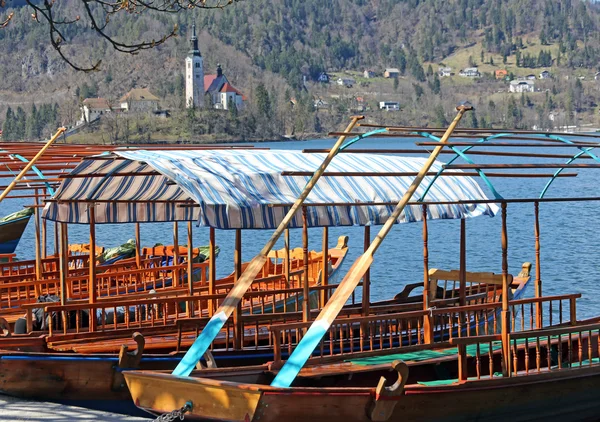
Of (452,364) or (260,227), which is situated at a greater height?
(260,227)

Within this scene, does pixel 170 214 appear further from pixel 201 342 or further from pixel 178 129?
pixel 178 129

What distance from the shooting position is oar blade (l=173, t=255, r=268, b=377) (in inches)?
392

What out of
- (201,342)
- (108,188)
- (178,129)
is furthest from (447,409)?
(178,129)

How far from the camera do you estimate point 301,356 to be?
9727 millimetres

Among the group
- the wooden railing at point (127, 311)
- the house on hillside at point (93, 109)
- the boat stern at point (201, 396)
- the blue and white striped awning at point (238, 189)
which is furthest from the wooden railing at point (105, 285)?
the house on hillside at point (93, 109)

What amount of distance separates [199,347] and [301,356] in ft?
3.68

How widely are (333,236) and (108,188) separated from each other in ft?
122

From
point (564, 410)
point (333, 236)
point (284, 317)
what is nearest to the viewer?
point (564, 410)

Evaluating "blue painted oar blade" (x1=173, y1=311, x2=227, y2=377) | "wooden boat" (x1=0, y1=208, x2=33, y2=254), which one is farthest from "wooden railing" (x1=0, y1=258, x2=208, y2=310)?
"wooden boat" (x1=0, y1=208, x2=33, y2=254)

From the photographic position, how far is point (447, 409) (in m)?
10.2

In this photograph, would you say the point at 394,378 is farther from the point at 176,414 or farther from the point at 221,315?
the point at 176,414

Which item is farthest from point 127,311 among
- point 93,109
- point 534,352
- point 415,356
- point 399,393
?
point 93,109

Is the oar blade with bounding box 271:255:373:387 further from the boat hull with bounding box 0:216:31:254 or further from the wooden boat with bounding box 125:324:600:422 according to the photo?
the boat hull with bounding box 0:216:31:254

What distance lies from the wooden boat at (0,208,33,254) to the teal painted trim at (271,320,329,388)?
19015mm
